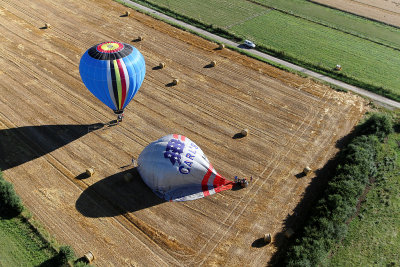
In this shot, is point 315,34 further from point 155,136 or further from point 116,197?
point 116,197

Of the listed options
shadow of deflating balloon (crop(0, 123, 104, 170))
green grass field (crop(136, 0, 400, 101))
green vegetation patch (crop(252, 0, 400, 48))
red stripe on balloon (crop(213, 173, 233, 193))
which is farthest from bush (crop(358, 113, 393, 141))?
shadow of deflating balloon (crop(0, 123, 104, 170))

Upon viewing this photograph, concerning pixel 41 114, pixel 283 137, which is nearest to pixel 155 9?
pixel 41 114

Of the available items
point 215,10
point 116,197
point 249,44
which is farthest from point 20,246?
point 215,10

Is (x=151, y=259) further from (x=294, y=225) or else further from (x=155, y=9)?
(x=155, y=9)

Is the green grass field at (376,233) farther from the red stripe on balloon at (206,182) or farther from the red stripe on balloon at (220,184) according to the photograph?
the red stripe on balloon at (206,182)

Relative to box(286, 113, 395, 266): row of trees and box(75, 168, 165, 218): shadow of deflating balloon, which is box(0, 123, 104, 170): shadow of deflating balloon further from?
box(286, 113, 395, 266): row of trees

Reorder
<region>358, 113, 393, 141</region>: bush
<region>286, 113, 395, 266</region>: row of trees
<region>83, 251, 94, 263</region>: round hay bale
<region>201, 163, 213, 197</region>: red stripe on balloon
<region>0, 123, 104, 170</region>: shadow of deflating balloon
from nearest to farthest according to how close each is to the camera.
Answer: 1. <region>83, 251, 94, 263</region>: round hay bale
2. <region>286, 113, 395, 266</region>: row of trees
3. <region>201, 163, 213, 197</region>: red stripe on balloon
4. <region>0, 123, 104, 170</region>: shadow of deflating balloon
5. <region>358, 113, 393, 141</region>: bush
